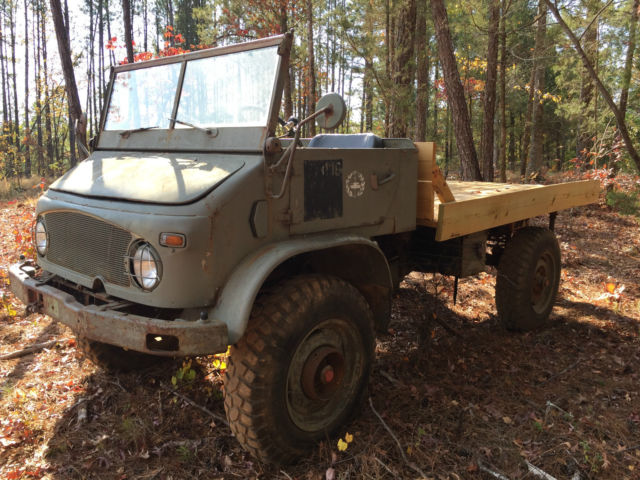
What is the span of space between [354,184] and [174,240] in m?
1.28

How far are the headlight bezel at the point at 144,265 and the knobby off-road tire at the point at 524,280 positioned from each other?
354cm

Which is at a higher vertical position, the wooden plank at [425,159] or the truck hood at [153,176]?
the wooden plank at [425,159]

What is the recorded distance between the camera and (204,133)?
3.14 meters

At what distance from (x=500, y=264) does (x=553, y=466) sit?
242 cm

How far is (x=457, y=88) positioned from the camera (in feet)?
25.7

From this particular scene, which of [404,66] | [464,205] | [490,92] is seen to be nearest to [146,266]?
[464,205]

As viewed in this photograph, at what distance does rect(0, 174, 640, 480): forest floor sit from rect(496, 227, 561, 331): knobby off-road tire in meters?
0.17

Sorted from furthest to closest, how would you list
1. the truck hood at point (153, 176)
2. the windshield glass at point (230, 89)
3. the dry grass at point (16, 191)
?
the dry grass at point (16, 191) → the windshield glass at point (230, 89) → the truck hood at point (153, 176)

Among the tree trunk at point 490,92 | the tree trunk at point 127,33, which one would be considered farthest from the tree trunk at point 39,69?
the tree trunk at point 490,92

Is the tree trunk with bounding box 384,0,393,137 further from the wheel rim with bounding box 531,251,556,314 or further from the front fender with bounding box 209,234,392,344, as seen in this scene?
the front fender with bounding box 209,234,392,344

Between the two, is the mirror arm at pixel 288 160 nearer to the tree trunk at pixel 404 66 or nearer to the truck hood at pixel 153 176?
the truck hood at pixel 153 176

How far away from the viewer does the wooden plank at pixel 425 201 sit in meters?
3.75

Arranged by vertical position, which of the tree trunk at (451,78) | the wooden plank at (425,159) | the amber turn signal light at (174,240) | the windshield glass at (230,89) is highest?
the tree trunk at (451,78)

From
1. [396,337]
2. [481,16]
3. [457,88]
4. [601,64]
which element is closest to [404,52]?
[481,16]
